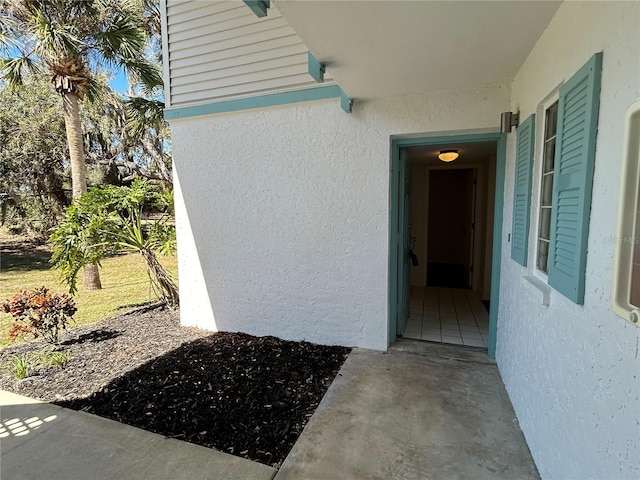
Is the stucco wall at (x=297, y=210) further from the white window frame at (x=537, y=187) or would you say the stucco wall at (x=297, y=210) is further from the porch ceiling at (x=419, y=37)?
the white window frame at (x=537, y=187)

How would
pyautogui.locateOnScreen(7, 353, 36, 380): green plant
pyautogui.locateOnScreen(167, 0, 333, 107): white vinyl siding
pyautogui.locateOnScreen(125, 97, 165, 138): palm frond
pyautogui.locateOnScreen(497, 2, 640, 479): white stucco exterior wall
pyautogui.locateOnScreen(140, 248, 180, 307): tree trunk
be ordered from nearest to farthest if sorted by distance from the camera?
1. pyautogui.locateOnScreen(497, 2, 640, 479): white stucco exterior wall
2. pyautogui.locateOnScreen(7, 353, 36, 380): green plant
3. pyautogui.locateOnScreen(167, 0, 333, 107): white vinyl siding
4. pyautogui.locateOnScreen(140, 248, 180, 307): tree trunk
5. pyautogui.locateOnScreen(125, 97, 165, 138): palm frond

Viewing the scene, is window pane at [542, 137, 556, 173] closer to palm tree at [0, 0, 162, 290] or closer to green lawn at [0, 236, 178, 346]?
green lawn at [0, 236, 178, 346]

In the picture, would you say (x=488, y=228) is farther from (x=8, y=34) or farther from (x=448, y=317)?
(x=8, y=34)

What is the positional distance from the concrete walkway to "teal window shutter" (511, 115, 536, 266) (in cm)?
123

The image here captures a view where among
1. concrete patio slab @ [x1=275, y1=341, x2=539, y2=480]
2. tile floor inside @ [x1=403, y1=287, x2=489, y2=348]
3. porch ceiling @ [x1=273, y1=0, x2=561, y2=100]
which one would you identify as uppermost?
porch ceiling @ [x1=273, y1=0, x2=561, y2=100]

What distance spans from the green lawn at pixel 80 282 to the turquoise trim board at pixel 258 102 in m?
3.34

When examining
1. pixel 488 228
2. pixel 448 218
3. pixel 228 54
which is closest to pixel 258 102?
pixel 228 54

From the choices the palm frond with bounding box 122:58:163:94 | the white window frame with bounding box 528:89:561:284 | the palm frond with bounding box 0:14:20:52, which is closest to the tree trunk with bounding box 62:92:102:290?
the palm frond with bounding box 0:14:20:52

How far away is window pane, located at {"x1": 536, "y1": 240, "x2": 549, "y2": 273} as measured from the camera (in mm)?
2111

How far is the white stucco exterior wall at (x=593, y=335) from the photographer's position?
108 cm

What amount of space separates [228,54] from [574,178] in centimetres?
381

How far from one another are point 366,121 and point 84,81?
6.02 metres

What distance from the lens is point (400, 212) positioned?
3.61 m

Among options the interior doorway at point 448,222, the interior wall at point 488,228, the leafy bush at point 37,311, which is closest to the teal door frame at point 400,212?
the interior wall at point 488,228
